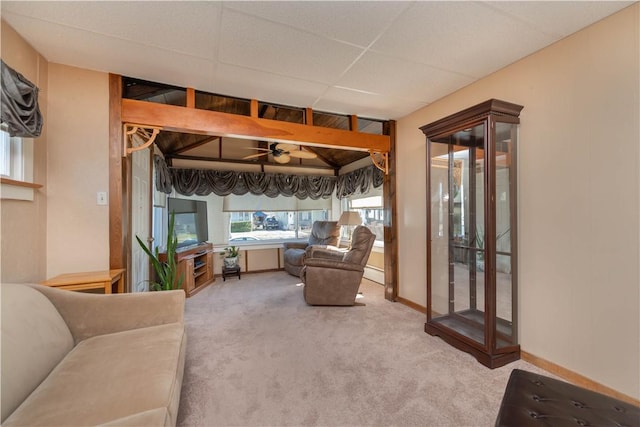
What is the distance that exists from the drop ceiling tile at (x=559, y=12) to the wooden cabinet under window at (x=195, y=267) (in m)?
4.29

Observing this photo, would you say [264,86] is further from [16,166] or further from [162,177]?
[162,177]

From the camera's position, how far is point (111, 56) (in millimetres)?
2150

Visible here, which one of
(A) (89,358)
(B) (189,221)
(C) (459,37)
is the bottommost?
(A) (89,358)

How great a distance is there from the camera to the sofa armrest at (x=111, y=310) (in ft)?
5.47

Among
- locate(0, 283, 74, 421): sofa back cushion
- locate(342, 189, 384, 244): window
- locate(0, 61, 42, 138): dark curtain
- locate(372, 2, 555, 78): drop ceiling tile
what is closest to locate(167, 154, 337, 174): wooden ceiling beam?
locate(342, 189, 384, 244): window

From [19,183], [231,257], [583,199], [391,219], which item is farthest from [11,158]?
[583,199]

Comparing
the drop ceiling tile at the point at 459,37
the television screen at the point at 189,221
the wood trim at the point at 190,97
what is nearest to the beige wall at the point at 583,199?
the drop ceiling tile at the point at 459,37

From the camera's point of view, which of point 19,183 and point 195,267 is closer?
point 19,183

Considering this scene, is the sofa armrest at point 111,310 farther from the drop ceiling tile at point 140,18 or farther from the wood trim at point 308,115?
the wood trim at point 308,115

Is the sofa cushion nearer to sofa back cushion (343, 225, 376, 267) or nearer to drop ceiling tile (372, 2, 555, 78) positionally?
sofa back cushion (343, 225, 376, 267)

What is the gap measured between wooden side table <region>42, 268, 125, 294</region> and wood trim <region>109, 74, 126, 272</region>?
203 mm

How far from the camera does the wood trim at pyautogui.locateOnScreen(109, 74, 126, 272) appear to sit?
2404mm

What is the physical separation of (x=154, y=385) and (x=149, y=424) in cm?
28

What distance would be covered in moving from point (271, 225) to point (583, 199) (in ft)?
17.5
